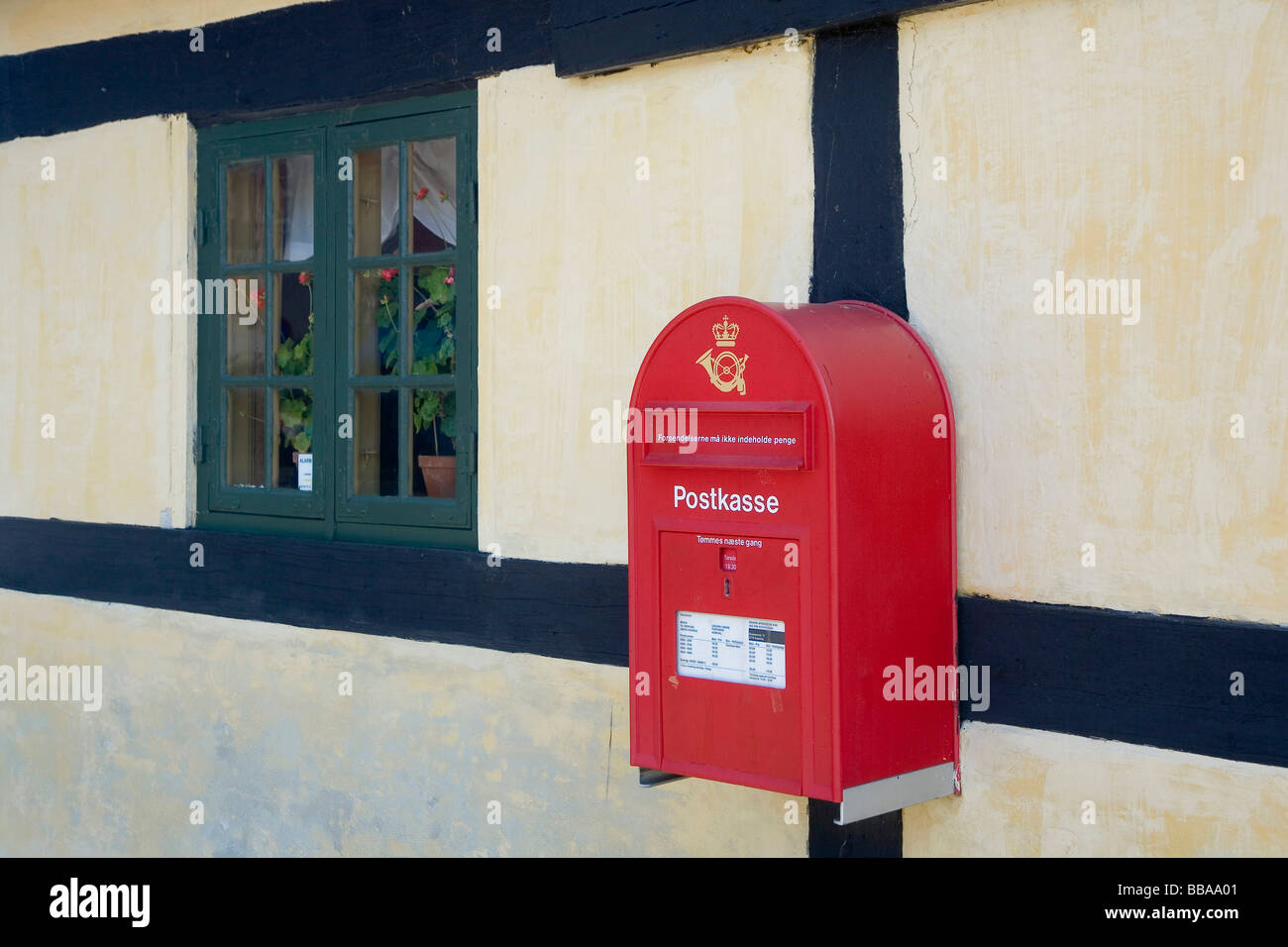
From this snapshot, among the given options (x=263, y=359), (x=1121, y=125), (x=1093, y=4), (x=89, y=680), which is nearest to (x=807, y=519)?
(x=1121, y=125)

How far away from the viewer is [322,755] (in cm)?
485

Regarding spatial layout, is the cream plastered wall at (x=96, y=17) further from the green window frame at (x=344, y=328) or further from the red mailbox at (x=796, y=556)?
the red mailbox at (x=796, y=556)

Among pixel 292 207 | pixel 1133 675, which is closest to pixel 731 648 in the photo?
pixel 1133 675

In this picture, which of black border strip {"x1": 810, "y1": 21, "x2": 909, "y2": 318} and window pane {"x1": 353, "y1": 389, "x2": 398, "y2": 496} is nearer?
black border strip {"x1": 810, "y1": 21, "x2": 909, "y2": 318}

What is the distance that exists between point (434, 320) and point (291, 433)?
81cm

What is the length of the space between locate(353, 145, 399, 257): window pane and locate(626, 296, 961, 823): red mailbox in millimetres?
1864

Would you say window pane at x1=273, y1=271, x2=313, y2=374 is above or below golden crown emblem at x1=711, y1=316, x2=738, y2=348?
above

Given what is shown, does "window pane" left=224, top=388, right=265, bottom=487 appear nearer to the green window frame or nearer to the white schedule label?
the green window frame

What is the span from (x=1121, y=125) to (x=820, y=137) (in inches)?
32.4

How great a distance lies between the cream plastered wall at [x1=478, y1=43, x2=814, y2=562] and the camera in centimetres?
Result: 378

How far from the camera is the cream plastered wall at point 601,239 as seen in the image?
3775 mm
